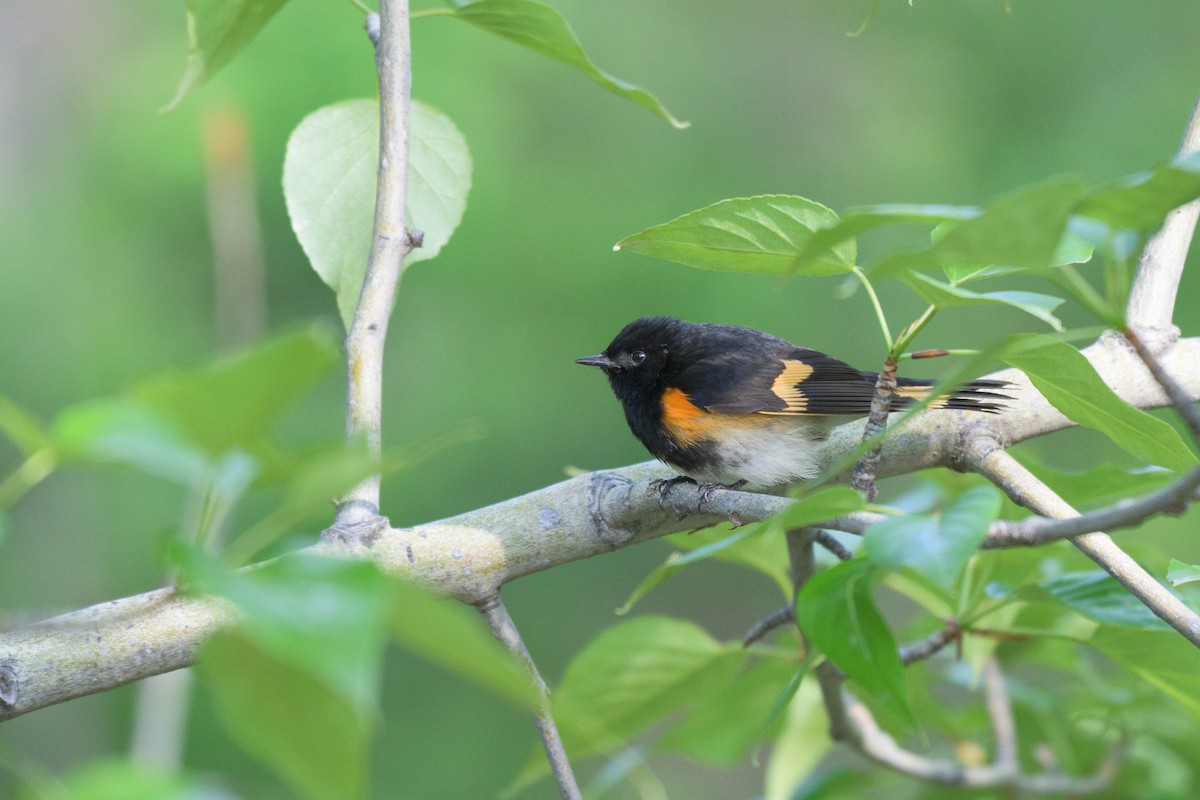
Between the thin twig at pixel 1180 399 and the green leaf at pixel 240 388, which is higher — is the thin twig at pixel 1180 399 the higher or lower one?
the lower one

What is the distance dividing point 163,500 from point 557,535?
377 cm

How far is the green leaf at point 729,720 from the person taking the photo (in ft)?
5.10

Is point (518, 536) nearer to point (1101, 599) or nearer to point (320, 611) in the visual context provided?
point (1101, 599)

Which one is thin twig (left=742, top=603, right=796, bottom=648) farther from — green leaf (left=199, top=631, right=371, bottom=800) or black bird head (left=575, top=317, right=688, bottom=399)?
black bird head (left=575, top=317, right=688, bottom=399)

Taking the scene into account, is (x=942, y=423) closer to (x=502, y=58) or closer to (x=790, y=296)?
(x=790, y=296)

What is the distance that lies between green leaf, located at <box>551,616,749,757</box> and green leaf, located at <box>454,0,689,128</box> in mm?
655

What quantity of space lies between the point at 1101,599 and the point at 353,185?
1043mm

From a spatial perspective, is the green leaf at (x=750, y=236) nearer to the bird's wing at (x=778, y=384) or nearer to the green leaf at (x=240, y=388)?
the green leaf at (x=240, y=388)

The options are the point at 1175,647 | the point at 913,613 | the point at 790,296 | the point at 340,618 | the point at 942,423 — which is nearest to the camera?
the point at 340,618

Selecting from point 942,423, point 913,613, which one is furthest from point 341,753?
point 913,613

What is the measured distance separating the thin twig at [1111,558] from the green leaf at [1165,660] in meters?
0.21

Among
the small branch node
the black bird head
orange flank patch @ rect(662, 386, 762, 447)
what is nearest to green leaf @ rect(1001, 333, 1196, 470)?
the small branch node

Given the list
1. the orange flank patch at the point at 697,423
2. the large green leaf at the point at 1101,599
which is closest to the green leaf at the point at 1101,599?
the large green leaf at the point at 1101,599

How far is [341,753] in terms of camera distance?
1.56 feet
